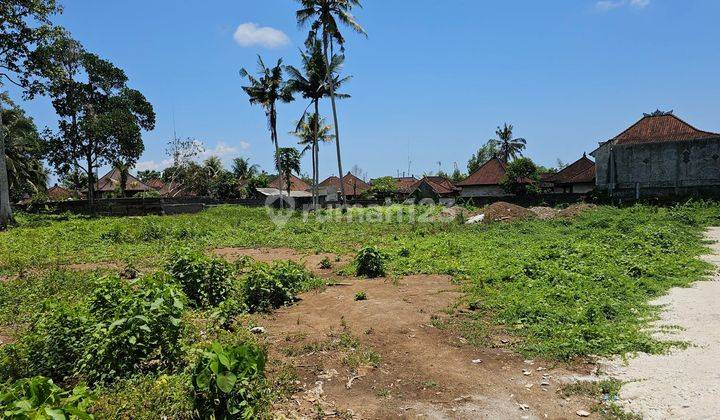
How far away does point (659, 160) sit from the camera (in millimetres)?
26281

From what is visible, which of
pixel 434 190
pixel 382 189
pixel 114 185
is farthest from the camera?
pixel 114 185

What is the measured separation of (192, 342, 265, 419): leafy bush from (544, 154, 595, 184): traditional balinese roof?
33.7 m

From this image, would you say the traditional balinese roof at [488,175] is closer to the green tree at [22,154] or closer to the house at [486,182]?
the house at [486,182]

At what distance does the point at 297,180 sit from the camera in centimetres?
5288

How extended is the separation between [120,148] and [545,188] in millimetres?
34059

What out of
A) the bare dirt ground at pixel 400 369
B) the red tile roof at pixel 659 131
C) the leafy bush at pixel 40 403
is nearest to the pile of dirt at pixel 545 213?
the red tile roof at pixel 659 131

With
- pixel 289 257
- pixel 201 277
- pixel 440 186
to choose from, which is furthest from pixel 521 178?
pixel 201 277

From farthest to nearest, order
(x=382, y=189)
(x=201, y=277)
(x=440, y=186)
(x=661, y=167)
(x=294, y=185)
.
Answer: (x=294, y=185), (x=440, y=186), (x=382, y=189), (x=661, y=167), (x=201, y=277)

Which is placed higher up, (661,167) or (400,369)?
(661,167)

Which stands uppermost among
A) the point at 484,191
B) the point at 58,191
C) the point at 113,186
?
the point at 113,186

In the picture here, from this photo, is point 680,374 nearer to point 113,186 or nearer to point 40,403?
point 40,403

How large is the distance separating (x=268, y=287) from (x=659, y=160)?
2754 centimetres

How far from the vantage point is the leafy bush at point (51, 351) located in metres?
4.14

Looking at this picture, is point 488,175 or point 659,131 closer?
point 659,131
